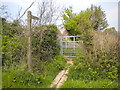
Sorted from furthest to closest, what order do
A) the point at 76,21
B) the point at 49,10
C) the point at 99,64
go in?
1. the point at 76,21
2. the point at 49,10
3. the point at 99,64

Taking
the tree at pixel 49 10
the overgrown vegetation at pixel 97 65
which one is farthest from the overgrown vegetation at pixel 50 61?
the tree at pixel 49 10

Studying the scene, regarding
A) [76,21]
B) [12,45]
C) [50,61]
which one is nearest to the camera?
[12,45]

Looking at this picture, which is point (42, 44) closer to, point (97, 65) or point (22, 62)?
point (22, 62)

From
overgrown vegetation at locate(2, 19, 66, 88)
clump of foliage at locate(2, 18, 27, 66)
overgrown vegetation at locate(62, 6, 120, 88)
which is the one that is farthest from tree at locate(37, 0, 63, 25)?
overgrown vegetation at locate(62, 6, 120, 88)

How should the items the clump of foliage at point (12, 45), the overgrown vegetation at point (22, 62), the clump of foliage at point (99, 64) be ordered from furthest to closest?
the clump of foliage at point (12, 45)
the clump of foliage at point (99, 64)
the overgrown vegetation at point (22, 62)

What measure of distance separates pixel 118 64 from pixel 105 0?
204 cm

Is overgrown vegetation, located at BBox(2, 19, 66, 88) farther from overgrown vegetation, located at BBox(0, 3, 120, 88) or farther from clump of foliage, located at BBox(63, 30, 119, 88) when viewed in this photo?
clump of foliage, located at BBox(63, 30, 119, 88)

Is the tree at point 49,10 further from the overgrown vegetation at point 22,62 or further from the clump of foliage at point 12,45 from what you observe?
the clump of foliage at point 12,45

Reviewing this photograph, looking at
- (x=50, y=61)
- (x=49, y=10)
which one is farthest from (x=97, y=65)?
(x=49, y=10)

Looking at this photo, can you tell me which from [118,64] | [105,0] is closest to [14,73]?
[118,64]

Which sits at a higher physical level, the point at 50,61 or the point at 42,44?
the point at 42,44

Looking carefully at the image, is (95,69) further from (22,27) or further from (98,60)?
(22,27)

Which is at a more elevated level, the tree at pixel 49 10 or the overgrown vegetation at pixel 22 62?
the tree at pixel 49 10

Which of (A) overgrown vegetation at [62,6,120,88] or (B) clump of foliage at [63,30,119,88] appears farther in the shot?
(B) clump of foliage at [63,30,119,88]
